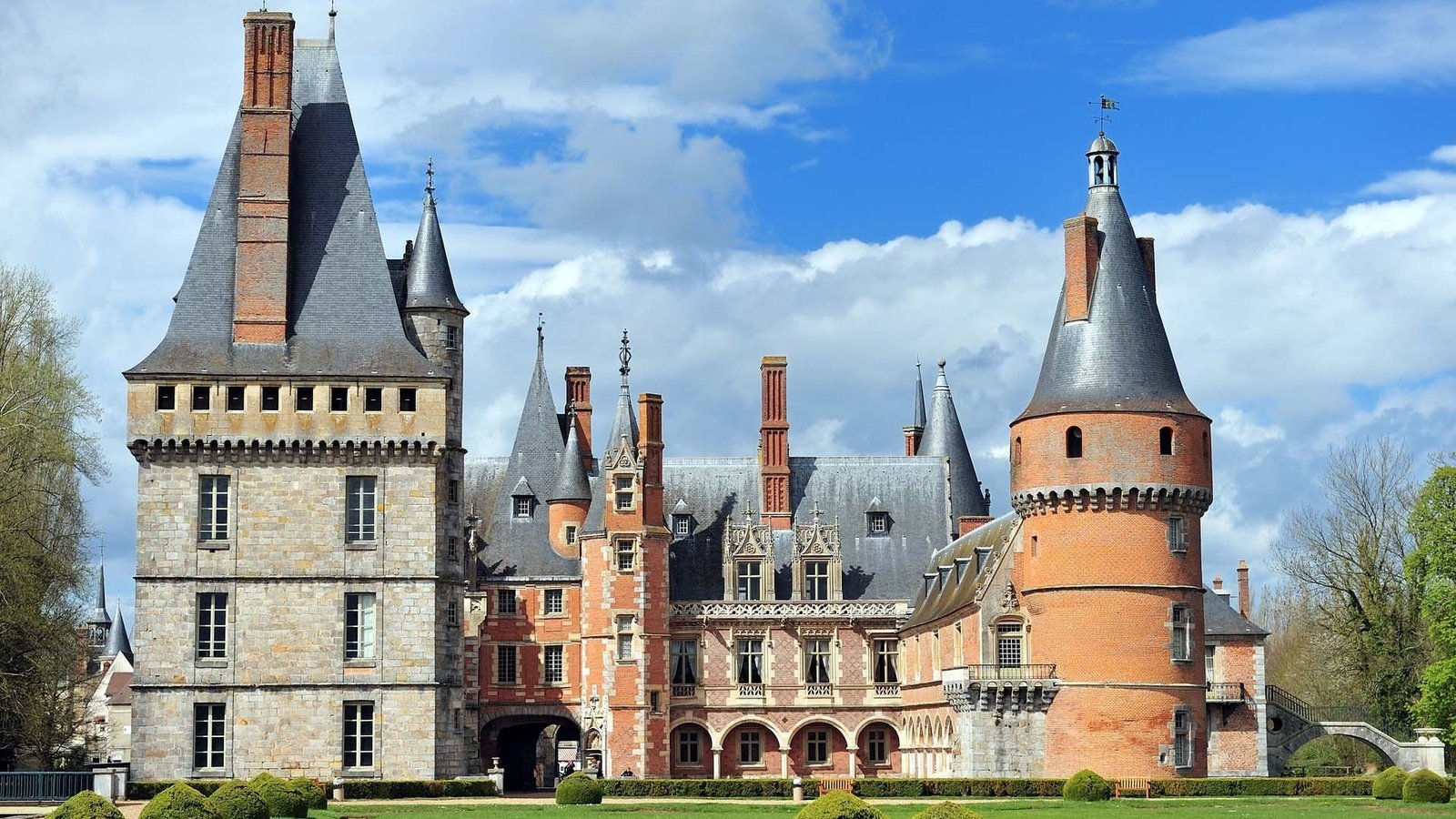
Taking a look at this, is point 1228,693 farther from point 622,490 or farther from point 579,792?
point 579,792

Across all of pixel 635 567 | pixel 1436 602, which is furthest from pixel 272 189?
pixel 1436 602

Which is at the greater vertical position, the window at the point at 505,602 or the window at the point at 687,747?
the window at the point at 505,602

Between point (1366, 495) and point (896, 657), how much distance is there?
690 inches

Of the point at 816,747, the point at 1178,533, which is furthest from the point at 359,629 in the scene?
the point at 816,747

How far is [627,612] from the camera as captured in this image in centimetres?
6525

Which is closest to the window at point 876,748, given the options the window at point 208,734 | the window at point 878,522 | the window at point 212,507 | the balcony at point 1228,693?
the window at point 878,522

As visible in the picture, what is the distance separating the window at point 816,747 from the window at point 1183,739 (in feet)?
55.9

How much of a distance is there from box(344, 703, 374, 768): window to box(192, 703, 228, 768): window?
3.03 metres

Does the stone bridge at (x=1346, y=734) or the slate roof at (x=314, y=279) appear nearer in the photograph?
the slate roof at (x=314, y=279)

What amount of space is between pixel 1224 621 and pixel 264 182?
32.4m

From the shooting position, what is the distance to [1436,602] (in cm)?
5850

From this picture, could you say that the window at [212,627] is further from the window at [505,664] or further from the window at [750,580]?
the window at [750,580]

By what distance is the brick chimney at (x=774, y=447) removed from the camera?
70.7m

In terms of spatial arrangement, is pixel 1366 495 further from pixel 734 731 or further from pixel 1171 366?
pixel 734 731
